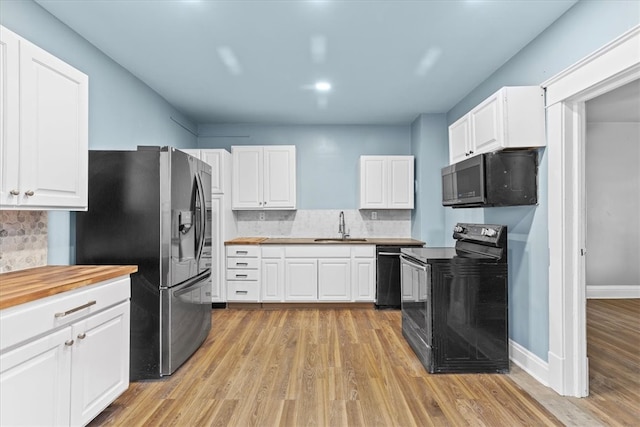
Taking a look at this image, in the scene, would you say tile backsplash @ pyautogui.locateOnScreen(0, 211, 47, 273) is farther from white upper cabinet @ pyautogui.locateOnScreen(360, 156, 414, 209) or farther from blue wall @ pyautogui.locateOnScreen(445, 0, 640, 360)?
white upper cabinet @ pyautogui.locateOnScreen(360, 156, 414, 209)

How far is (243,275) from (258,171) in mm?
1438

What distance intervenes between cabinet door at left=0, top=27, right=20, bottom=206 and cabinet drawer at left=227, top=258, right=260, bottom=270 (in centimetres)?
299

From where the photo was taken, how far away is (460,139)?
3.27 meters

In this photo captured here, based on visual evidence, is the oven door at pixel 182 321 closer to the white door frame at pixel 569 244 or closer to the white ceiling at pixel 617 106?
the white door frame at pixel 569 244

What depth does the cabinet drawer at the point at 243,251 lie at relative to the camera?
4621 millimetres

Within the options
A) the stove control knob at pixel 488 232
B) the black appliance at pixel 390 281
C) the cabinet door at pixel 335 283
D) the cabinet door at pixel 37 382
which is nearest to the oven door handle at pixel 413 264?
the stove control knob at pixel 488 232

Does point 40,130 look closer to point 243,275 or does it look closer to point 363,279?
point 243,275

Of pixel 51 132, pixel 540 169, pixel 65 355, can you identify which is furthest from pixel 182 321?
pixel 540 169

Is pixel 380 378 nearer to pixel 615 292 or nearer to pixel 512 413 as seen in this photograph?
pixel 512 413

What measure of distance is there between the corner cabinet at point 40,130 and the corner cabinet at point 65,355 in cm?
57

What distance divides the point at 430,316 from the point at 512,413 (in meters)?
0.78

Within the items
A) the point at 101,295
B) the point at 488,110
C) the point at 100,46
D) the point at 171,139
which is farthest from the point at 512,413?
the point at 171,139

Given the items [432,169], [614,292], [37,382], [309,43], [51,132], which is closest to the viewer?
[37,382]

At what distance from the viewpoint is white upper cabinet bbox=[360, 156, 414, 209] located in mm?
4926
